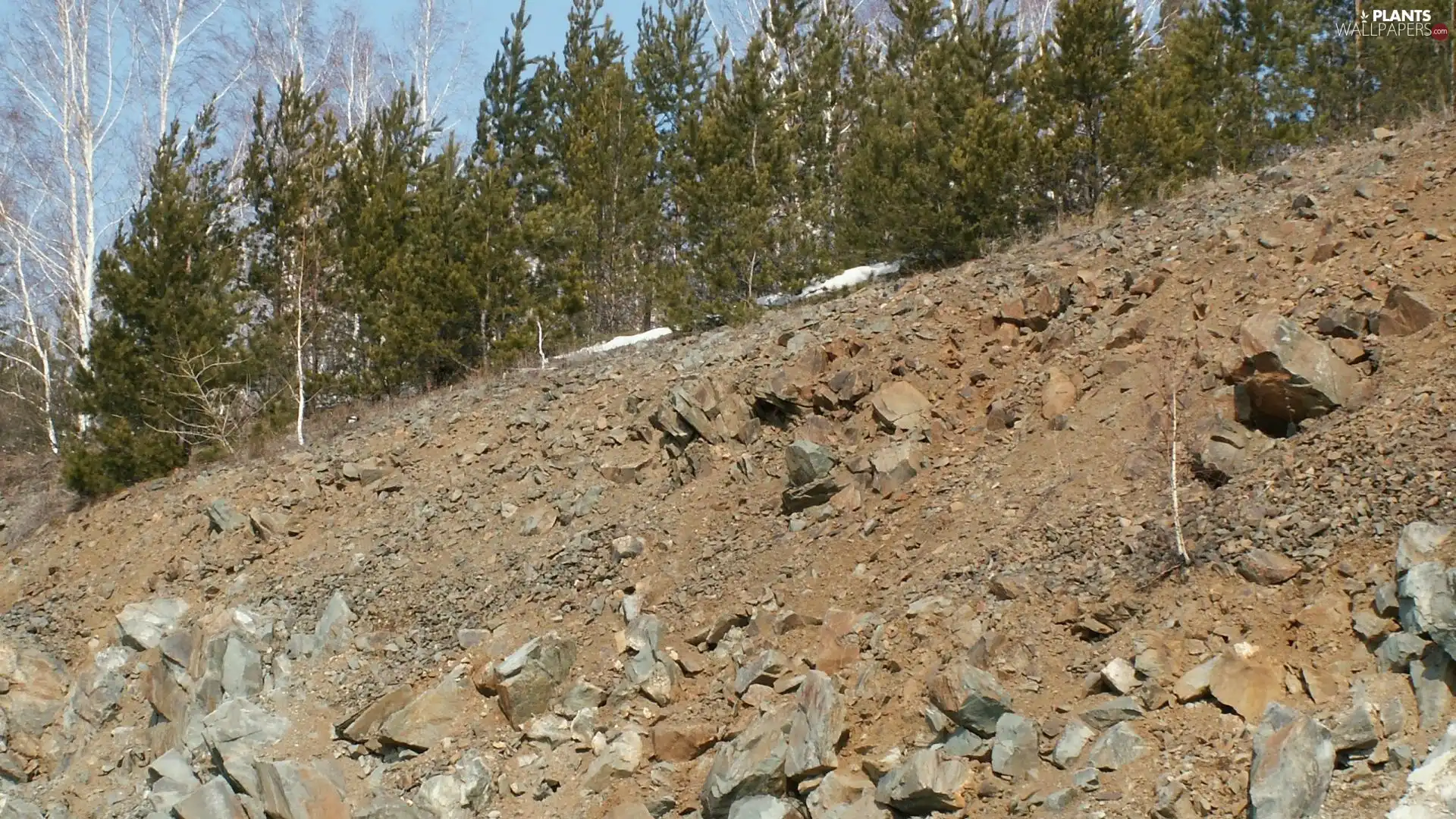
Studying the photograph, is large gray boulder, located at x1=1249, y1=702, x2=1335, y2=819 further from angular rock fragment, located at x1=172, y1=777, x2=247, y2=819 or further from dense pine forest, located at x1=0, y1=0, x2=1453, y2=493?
dense pine forest, located at x1=0, y1=0, x2=1453, y2=493

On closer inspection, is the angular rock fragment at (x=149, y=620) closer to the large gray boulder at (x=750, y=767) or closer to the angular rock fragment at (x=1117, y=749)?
the large gray boulder at (x=750, y=767)

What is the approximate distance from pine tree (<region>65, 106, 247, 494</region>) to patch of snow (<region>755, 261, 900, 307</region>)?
7537 mm

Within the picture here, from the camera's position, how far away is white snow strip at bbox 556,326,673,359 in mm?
16003

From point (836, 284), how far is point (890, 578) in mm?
9473

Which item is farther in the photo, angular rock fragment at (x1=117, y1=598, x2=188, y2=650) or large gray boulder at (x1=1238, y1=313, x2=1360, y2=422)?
angular rock fragment at (x1=117, y1=598, x2=188, y2=650)

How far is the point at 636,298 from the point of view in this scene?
63.5 ft

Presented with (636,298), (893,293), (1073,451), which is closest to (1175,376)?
(1073,451)

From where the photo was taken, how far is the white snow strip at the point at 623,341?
16003 millimetres

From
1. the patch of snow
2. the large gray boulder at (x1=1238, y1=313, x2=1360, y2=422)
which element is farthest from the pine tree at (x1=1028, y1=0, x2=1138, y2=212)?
the large gray boulder at (x1=1238, y1=313, x2=1360, y2=422)

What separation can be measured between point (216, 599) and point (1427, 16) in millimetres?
18468

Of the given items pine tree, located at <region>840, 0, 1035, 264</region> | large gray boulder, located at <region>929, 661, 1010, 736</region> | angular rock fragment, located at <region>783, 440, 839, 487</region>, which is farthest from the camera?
pine tree, located at <region>840, 0, 1035, 264</region>

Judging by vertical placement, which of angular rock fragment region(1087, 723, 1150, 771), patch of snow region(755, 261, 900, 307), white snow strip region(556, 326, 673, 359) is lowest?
angular rock fragment region(1087, 723, 1150, 771)

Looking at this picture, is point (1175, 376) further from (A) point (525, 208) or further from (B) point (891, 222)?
(A) point (525, 208)

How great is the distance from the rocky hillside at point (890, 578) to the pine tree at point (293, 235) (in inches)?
167
